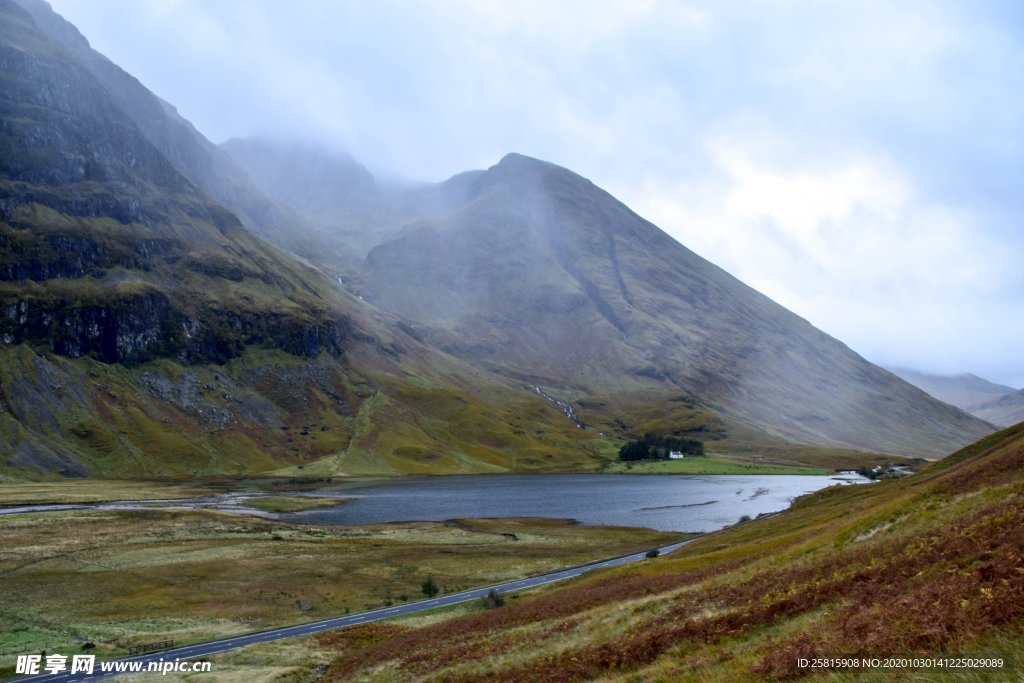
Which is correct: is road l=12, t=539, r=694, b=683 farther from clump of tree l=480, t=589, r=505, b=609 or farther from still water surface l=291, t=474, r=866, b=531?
still water surface l=291, t=474, r=866, b=531

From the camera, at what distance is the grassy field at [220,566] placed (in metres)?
55.3

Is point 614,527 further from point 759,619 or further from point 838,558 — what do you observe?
point 759,619

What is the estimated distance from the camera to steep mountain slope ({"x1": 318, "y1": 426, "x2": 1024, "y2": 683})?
16.0m

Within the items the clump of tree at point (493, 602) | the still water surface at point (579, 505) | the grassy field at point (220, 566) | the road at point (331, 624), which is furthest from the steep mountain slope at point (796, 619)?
the still water surface at point (579, 505)

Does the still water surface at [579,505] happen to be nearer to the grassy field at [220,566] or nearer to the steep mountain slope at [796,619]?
the grassy field at [220,566]

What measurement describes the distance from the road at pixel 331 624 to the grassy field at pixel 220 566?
2.56 meters

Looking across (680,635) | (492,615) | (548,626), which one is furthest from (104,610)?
(680,635)

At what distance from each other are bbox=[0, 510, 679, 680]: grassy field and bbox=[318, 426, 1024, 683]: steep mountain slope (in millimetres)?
17334

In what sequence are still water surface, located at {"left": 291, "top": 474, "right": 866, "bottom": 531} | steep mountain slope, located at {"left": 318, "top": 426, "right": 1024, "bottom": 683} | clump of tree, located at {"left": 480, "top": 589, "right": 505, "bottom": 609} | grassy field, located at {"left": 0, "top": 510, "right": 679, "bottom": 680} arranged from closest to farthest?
steep mountain slope, located at {"left": 318, "top": 426, "right": 1024, "bottom": 683}, grassy field, located at {"left": 0, "top": 510, "right": 679, "bottom": 680}, clump of tree, located at {"left": 480, "top": 589, "right": 505, "bottom": 609}, still water surface, located at {"left": 291, "top": 474, "right": 866, "bottom": 531}

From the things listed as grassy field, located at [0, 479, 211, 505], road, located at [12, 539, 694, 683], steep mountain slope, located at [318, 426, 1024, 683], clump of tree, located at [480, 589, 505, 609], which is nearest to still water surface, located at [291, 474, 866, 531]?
grassy field, located at [0, 479, 211, 505]

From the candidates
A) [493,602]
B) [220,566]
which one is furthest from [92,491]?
[493,602]

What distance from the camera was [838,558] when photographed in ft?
109

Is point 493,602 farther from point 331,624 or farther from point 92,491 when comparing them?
point 92,491

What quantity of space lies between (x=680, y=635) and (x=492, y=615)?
85.9 ft
